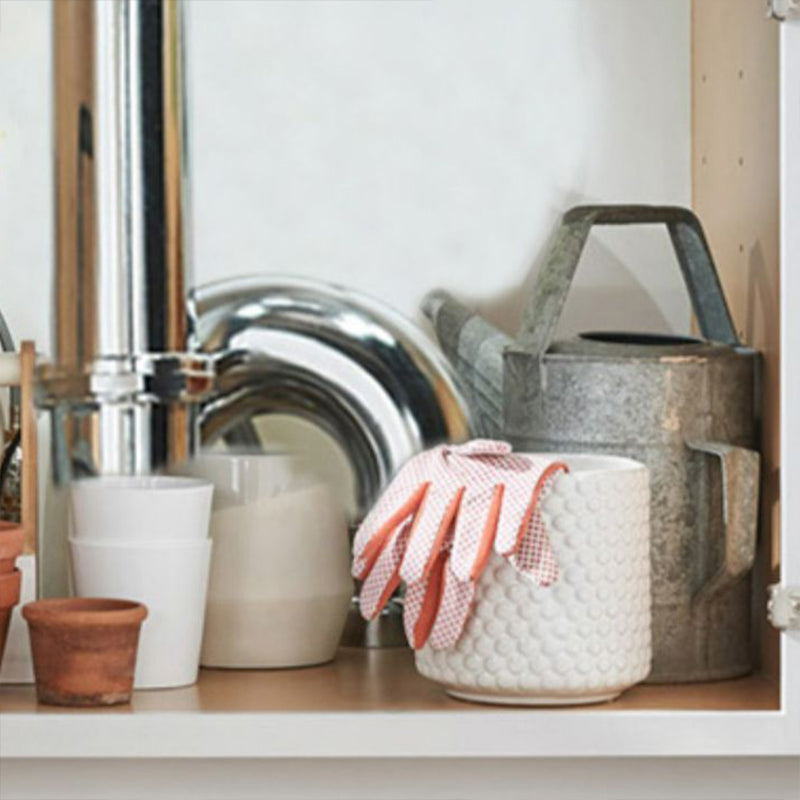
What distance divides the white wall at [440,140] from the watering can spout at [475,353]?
21 millimetres

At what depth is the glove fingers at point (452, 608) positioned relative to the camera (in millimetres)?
850

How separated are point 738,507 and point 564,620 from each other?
12 cm

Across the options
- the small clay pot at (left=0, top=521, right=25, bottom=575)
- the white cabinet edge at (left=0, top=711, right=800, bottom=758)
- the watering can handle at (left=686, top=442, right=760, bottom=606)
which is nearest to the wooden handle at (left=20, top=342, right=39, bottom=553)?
the small clay pot at (left=0, top=521, right=25, bottom=575)

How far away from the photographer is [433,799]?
882mm

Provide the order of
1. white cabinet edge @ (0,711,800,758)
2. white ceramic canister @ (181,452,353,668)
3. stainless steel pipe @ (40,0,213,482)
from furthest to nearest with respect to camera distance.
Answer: white ceramic canister @ (181,452,353,668) < white cabinet edge @ (0,711,800,758) < stainless steel pipe @ (40,0,213,482)

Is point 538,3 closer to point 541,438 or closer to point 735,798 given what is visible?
point 541,438

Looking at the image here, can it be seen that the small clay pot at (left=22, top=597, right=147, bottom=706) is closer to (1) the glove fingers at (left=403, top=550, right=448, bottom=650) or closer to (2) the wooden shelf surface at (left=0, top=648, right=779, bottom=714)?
(2) the wooden shelf surface at (left=0, top=648, right=779, bottom=714)

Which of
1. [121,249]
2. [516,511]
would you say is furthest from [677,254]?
[121,249]


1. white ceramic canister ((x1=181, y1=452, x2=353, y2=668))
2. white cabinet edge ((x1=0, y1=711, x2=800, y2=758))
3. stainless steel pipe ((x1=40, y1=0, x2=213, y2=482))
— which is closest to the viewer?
stainless steel pipe ((x1=40, y1=0, x2=213, y2=482))

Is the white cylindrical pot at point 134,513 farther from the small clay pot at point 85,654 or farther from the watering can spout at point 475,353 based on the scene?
the watering can spout at point 475,353

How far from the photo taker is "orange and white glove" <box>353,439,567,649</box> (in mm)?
842

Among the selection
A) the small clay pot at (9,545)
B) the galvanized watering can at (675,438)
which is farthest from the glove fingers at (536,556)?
the small clay pot at (9,545)

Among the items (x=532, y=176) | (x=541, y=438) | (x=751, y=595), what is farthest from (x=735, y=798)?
(x=532, y=176)

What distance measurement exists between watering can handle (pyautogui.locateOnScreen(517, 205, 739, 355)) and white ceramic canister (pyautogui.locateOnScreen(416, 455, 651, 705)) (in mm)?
146
